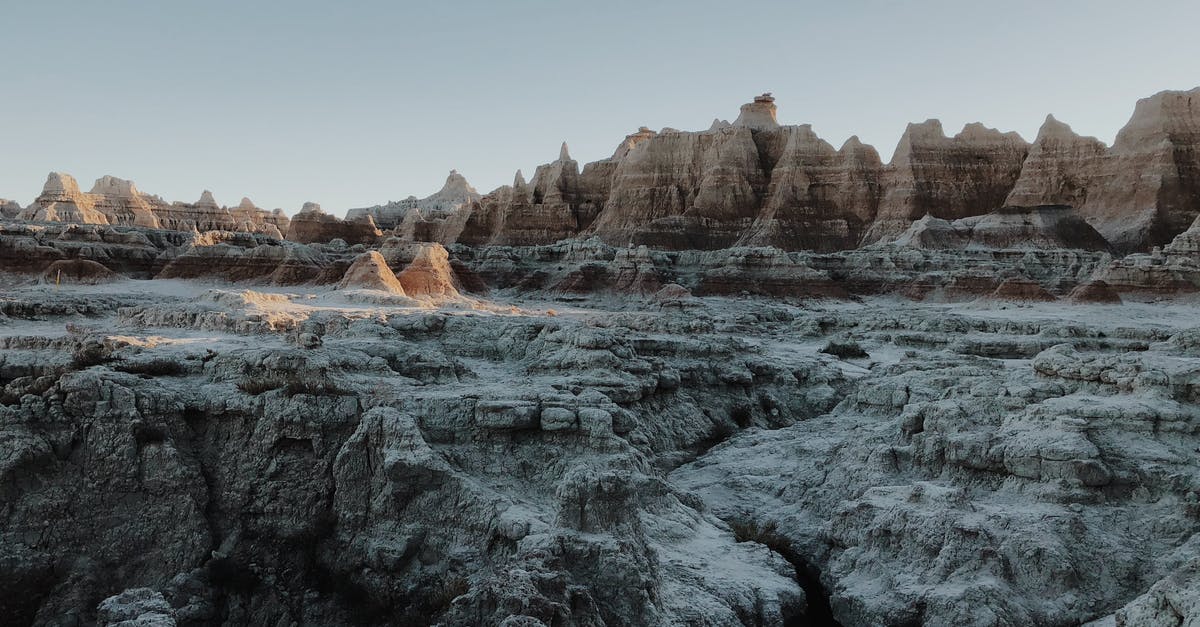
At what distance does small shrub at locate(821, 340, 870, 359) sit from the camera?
26109 mm

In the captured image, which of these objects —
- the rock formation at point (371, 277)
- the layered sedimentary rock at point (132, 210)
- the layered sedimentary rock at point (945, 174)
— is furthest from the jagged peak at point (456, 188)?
the rock formation at point (371, 277)

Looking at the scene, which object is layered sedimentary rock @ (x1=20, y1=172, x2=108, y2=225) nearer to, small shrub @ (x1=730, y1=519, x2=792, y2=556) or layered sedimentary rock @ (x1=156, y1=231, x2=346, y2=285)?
layered sedimentary rock @ (x1=156, y1=231, x2=346, y2=285)

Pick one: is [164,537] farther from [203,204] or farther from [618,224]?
[203,204]

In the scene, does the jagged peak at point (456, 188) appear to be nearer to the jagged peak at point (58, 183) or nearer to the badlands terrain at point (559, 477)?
the jagged peak at point (58, 183)

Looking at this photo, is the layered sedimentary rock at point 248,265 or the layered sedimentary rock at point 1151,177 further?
the layered sedimentary rock at point 1151,177

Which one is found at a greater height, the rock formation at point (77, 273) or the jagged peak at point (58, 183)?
the jagged peak at point (58, 183)

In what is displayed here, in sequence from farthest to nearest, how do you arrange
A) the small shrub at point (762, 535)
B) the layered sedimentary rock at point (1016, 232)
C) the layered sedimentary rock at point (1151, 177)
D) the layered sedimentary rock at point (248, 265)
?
1. the layered sedimentary rock at point (1151, 177)
2. the layered sedimentary rock at point (1016, 232)
3. the layered sedimentary rock at point (248, 265)
4. the small shrub at point (762, 535)

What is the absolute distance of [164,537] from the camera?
1041 centimetres

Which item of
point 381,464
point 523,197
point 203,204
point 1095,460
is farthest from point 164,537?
point 203,204

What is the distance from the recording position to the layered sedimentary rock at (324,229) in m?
65.8

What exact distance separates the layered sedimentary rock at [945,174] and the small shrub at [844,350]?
3459 cm

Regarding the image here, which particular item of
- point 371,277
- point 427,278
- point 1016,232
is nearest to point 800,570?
point 371,277

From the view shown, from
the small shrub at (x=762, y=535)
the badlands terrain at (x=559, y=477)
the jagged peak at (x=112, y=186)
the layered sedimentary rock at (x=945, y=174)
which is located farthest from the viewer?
the jagged peak at (x=112, y=186)

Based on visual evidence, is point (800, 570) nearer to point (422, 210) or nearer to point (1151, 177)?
point (1151, 177)
